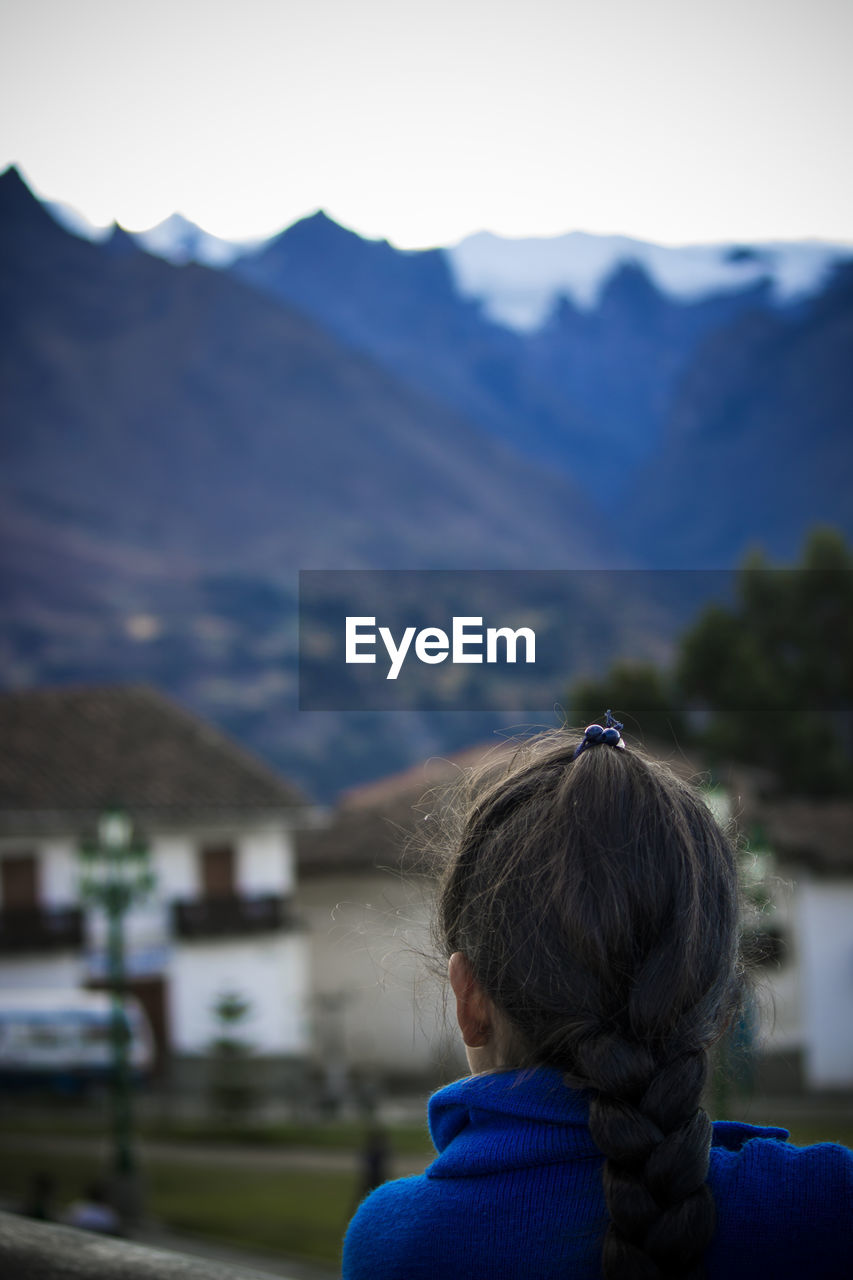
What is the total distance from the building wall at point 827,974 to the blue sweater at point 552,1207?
23659 millimetres

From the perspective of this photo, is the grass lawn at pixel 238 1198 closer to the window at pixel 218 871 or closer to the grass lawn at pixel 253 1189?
the grass lawn at pixel 253 1189

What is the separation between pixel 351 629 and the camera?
11.0 ft

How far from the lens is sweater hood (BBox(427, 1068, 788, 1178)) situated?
3.36ft

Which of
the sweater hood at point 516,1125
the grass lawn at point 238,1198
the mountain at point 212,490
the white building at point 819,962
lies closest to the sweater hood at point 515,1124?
the sweater hood at point 516,1125

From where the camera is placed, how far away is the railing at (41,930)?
22.7 metres

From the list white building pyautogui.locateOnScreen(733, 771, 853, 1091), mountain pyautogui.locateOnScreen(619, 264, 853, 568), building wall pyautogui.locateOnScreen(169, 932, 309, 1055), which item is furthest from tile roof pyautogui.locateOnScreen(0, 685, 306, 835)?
mountain pyautogui.locateOnScreen(619, 264, 853, 568)

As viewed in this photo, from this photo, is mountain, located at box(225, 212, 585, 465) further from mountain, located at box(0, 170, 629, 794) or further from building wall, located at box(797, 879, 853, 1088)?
building wall, located at box(797, 879, 853, 1088)

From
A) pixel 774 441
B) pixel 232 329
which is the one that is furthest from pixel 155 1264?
pixel 232 329

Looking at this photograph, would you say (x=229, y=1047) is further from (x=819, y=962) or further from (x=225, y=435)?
(x=225, y=435)

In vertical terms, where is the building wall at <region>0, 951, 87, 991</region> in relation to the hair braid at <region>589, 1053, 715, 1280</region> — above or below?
below

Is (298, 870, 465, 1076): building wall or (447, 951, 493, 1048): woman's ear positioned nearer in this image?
(447, 951, 493, 1048): woman's ear

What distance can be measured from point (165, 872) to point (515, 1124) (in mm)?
23980

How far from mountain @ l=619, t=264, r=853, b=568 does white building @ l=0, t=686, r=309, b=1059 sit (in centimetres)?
3721

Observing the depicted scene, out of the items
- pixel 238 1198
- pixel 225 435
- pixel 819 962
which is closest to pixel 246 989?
pixel 819 962
